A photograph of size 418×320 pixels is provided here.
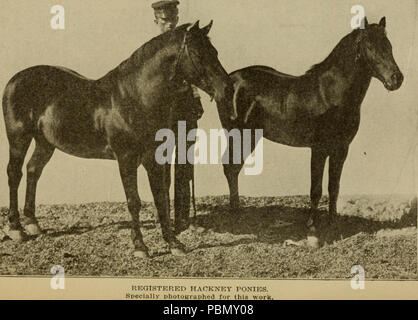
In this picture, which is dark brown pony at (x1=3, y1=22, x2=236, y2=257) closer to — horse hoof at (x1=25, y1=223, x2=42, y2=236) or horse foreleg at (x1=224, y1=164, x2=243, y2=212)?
horse hoof at (x1=25, y1=223, x2=42, y2=236)

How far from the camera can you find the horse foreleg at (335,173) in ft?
17.9

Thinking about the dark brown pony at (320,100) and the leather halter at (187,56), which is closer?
the leather halter at (187,56)

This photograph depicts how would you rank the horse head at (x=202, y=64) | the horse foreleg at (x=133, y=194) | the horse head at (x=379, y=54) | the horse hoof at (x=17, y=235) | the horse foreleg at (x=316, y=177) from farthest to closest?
1. the horse hoof at (x=17, y=235)
2. the horse foreleg at (x=316, y=177)
3. the horse head at (x=379, y=54)
4. the horse foreleg at (x=133, y=194)
5. the horse head at (x=202, y=64)

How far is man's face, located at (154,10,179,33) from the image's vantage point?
5516mm

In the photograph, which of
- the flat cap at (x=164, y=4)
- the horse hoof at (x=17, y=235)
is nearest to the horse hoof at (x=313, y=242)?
the flat cap at (x=164, y=4)

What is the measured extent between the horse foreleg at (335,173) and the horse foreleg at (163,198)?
1.34 m

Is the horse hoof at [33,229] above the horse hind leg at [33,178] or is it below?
below

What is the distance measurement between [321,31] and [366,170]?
1275 mm

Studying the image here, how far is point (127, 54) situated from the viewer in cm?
563

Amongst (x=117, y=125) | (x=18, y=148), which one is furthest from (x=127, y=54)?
(x=18, y=148)

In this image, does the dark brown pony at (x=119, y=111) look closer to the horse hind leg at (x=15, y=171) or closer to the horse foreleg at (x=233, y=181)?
the horse hind leg at (x=15, y=171)

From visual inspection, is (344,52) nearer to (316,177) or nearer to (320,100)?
(320,100)

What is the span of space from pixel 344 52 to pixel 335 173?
1.02 m

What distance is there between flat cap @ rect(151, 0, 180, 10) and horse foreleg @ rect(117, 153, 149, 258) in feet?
4.36
